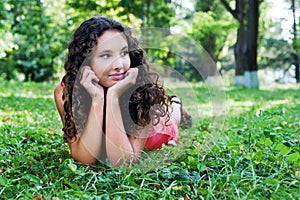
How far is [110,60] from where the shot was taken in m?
2.25

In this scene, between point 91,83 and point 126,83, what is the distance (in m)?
0.19

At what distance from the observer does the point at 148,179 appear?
78.7 inches

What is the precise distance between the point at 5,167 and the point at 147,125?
87 cm

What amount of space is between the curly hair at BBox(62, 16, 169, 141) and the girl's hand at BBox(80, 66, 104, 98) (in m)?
0.07

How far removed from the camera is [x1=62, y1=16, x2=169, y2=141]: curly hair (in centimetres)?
231

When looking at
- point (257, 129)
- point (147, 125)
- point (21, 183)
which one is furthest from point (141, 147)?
point (257, 129)

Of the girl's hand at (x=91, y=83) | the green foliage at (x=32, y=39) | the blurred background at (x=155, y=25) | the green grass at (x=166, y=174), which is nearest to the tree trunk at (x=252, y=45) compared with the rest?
the blurred background at (x=155, y=25)

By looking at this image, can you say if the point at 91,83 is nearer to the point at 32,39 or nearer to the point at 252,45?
the point at 252,45

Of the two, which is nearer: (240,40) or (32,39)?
(32,39)

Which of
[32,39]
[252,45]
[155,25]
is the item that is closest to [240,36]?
[252,45]

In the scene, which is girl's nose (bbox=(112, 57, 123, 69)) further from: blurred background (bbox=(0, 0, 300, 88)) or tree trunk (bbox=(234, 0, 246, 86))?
tree trunk (bbox=(234, 0, 246, 86))

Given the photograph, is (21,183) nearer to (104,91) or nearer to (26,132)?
(104,91)

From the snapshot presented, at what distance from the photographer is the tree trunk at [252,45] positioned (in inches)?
511

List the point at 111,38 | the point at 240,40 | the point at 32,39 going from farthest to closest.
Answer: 1. the point at 240,40
2. the point at 32,39
3. the point at 111,38
